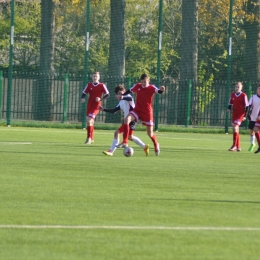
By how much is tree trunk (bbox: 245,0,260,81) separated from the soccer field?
1940 centimetres

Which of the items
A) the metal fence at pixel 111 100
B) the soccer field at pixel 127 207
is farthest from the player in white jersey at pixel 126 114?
the metal fence at pixel 111 100

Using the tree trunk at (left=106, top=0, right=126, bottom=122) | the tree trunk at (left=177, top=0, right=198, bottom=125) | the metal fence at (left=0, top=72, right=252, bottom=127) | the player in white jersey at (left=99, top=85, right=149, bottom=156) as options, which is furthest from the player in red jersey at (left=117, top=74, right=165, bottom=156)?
the tree trunk at (left=177, top=0, right=198, bottom=125)

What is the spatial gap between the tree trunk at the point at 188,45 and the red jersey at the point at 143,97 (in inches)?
668

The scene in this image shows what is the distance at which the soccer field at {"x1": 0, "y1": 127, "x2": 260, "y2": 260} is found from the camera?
7457 millimetres

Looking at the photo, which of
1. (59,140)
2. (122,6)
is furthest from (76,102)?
(59,140)

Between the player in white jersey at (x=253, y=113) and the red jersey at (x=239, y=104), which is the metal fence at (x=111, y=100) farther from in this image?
the player in white jersey at (x=253, y=113)

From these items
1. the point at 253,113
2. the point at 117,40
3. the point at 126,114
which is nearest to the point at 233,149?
the point at 253,113

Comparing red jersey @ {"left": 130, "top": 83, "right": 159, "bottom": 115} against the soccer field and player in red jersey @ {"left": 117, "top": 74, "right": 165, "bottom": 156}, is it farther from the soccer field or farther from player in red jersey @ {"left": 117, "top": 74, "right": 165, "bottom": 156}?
the soccer field

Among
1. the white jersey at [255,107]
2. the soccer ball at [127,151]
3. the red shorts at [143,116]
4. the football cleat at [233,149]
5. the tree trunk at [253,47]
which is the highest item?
the tree trunk at [253,47]

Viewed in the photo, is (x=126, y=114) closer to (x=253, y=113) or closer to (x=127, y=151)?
(x=127, y=151)

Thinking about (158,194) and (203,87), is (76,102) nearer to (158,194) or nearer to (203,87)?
(203,87)

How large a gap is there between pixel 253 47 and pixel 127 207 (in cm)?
2902

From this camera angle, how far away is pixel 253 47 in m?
38.4

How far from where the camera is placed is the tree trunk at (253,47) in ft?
126
